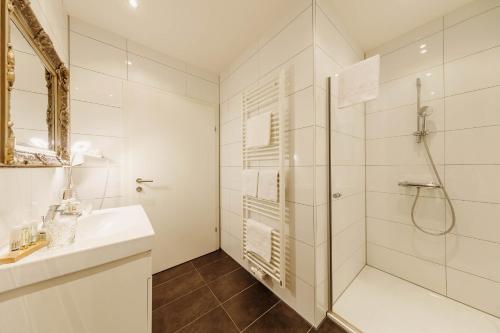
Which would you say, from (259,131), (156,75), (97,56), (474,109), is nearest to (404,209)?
(474,109)

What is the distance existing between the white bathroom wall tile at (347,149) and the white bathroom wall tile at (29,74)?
65.2 inches

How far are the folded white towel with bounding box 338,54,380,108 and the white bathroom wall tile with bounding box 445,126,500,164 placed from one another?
0.87 m

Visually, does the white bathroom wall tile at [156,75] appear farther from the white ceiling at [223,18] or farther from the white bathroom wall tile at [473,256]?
the white bathroom wall tile at [473,256]

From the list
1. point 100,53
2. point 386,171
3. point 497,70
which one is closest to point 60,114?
point 100,53

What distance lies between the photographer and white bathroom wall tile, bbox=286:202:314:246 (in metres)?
1.17

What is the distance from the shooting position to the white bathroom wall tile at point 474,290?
119cm

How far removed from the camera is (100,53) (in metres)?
1.48

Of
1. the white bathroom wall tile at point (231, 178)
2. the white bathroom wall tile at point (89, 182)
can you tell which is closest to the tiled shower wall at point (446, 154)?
the white bathroom wall tile at point (231, 178)

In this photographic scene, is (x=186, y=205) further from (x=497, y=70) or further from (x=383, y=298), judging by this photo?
(x=497, y=70)

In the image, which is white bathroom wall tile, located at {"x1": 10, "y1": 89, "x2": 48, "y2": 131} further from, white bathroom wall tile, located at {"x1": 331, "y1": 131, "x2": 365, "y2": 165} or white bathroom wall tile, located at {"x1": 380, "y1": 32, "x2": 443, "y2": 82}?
white bathroom wall tile, located at {"x1": 380, "y1": 32, "x2": 443, "y2": 82}

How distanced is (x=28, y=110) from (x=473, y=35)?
2723 millimetres

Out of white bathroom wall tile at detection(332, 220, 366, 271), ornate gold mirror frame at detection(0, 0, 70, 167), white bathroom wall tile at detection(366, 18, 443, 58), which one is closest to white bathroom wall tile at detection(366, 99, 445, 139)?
white bathroom wall tile at detection(366, 18, 443, 58)

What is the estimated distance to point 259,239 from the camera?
56.6 inches

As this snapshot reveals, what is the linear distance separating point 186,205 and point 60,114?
48.7 inches
